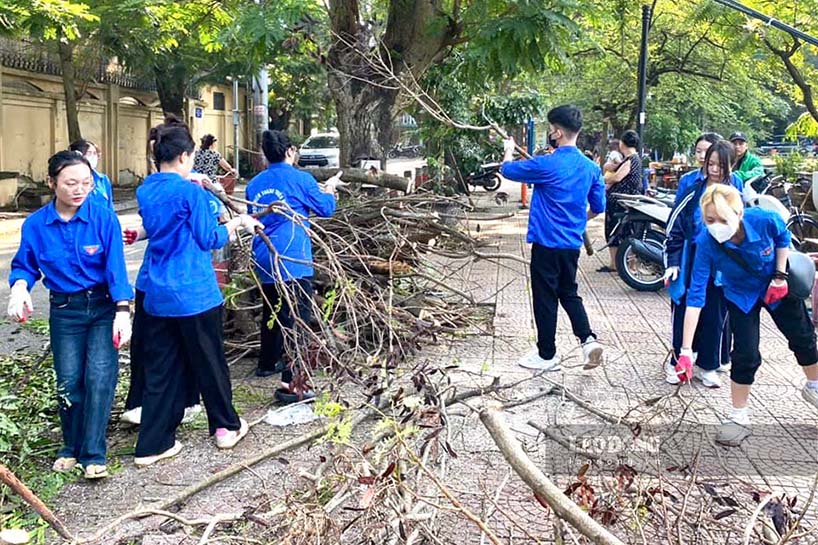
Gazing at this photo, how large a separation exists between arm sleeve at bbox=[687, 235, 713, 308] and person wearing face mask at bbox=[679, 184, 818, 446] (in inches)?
6.2

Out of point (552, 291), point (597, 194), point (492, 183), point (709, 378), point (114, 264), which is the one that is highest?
point (597, 194)

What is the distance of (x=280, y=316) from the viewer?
208 inches

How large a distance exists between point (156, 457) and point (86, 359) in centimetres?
65

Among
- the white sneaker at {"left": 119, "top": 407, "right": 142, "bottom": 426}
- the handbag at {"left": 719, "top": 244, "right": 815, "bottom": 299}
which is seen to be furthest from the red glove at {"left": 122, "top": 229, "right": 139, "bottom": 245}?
the handbag at {"left": 719, "top": 244, "right": 815, "bottom": 299}

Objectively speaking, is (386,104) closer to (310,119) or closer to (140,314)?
(140,314)

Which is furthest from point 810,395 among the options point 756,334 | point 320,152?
point 320,152

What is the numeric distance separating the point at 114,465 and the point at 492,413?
2.73 m

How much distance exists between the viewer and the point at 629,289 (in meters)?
8.96

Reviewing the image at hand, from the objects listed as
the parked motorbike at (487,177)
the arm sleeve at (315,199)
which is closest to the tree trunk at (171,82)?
the parked motorbike at (487,177)

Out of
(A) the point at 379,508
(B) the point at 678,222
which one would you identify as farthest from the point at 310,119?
(A) the point at 379,508

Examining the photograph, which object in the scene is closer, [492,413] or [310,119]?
[492,413]

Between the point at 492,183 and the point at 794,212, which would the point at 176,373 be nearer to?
the point at 794,212

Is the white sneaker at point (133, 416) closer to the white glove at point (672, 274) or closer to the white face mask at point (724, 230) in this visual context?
the white face mask at point (724, 230)

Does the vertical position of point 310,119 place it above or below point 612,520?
above
